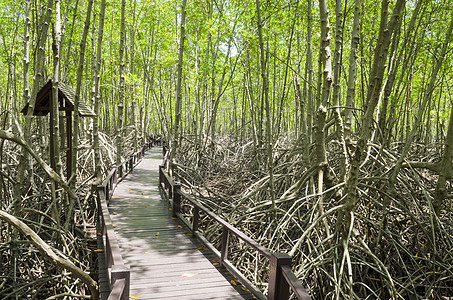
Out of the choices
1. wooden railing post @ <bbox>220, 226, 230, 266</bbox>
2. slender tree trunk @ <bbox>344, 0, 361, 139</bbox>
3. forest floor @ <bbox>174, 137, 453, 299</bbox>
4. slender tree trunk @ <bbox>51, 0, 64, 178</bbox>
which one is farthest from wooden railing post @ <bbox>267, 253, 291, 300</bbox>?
slender tree trunk @ <bbox>51, 0, 64, 178</bbox>

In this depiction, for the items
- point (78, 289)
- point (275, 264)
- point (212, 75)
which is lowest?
point (78, 289)

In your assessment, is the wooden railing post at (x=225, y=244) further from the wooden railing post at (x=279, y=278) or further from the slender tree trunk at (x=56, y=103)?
the slender tree trunk at (x=56, y=103)

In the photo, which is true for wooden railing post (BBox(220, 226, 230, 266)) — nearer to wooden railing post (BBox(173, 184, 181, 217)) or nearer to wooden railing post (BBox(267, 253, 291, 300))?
wooden railing post (BBox(267, 253, 291, 300))

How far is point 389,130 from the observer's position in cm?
579

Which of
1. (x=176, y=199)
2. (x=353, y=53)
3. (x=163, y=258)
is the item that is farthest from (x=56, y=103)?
(x=353, y=53)

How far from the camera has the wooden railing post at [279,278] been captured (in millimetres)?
2982

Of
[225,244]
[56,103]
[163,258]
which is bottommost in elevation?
[163,258]

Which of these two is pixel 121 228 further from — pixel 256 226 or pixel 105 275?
pixel 256 226

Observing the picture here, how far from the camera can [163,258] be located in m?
4.61

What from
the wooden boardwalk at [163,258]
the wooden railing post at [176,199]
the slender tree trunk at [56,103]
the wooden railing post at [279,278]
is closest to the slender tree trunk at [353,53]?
the wooden railing post at [279,278]

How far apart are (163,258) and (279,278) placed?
2091mm

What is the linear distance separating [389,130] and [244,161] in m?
5.02

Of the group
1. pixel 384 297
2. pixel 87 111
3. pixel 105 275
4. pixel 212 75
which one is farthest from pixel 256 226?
pixel 212 75

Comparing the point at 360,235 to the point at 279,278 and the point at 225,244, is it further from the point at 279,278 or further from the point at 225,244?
the point at 279,278
